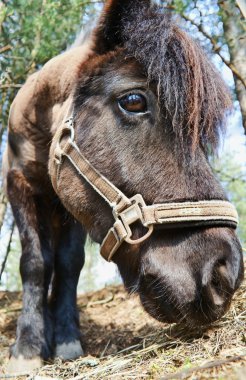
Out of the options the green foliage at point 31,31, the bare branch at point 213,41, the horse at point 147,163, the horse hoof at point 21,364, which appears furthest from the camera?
the green foliage at point 31,31

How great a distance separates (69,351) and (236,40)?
9.09 ft

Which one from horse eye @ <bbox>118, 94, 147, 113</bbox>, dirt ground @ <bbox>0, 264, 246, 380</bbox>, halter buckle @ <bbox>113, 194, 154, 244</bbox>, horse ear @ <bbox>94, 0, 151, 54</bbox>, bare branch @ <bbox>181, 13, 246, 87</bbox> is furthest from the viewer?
bare branch @ <bbox>181, 13, 246, 87</bbox>

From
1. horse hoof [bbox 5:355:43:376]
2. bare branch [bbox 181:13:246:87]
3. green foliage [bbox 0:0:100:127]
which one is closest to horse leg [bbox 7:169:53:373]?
horse hoof [bbox 5:355:43:376]

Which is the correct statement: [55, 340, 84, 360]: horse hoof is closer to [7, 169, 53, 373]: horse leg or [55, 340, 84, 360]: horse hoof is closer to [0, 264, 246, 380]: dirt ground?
[7, 169, 53, 373]: horse leg

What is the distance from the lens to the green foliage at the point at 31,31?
4.19 m

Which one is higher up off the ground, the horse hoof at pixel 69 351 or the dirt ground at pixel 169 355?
the dirt ground at pixel 169 355

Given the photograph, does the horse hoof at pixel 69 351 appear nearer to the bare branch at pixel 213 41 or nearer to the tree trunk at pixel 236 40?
the tree trunk at pixel 236 40

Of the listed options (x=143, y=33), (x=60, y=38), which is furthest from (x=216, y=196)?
(x=60, y=38)

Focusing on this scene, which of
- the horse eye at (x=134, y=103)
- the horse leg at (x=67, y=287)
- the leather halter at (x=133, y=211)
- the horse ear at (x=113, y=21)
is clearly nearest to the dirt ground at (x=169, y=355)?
the horse leg at (x=67, y=287)

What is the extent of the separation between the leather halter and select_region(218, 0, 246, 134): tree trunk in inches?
60.8

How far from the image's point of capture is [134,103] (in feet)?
8.69

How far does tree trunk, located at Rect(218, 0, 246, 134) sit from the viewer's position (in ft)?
12.1

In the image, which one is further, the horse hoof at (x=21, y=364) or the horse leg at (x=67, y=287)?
the horse leg at (x=67, y=287)

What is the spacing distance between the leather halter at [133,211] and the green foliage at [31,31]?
158 centimetres
